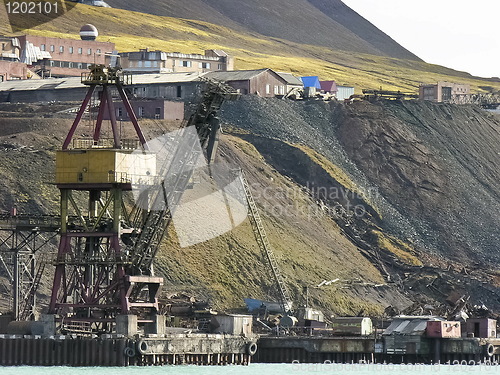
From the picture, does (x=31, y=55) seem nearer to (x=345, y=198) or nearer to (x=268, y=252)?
(x=345, y=198)

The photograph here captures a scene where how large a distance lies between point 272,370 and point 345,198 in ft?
196

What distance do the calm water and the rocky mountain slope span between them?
2163 cm

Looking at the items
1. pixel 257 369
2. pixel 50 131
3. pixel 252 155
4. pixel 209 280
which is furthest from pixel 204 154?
pixel 252 155

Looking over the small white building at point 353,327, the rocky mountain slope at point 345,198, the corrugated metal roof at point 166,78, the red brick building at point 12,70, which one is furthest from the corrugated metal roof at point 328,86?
the small white building at point 353,327

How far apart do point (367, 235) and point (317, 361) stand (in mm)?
46470

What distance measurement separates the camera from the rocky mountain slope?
4515 inches

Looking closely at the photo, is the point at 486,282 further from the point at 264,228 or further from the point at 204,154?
the point at 204,154

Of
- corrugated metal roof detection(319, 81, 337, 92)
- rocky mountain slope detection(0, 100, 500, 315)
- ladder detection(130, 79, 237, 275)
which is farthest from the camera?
corrugated metal roof detection(319, 81, 337, 92)

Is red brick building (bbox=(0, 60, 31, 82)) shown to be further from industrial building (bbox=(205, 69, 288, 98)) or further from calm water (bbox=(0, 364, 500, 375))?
calm water (bbox=(0, 364, 500, 375))

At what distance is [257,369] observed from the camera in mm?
84625

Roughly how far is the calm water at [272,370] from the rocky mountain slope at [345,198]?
2163 centimetres

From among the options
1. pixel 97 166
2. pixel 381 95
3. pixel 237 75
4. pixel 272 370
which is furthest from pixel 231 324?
pixel 381 95

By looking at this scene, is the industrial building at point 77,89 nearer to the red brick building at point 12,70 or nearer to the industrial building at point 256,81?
the industrial building at point 256,81

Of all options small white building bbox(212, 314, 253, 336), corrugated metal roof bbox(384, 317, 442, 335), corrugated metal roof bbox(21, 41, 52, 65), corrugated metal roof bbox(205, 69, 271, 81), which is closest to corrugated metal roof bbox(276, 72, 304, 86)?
corrugated metal roof bbox(205, 69, 271, 81)
